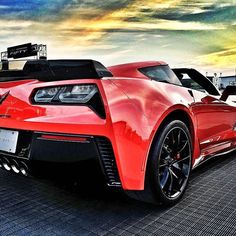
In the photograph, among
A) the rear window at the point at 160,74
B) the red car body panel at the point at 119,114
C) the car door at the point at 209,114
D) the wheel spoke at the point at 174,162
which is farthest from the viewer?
the car door at the point at 209,114

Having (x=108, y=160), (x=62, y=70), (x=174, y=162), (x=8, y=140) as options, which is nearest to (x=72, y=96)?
(x=62, y=70)

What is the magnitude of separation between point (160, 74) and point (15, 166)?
1383 millimetres

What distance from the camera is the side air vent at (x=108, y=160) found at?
2084mm

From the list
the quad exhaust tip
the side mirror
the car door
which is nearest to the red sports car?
the quad exhaust tip

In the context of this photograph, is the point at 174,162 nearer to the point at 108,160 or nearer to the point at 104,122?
the point at 108,160

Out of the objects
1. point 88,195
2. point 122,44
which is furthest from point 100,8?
point 88,195

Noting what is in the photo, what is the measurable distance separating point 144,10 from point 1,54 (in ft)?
144

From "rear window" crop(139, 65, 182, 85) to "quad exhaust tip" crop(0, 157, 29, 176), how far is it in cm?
117

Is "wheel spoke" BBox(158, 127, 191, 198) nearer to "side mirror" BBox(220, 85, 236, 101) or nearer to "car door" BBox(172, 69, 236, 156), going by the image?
"car door" BBox(172, 69, 236, 156)

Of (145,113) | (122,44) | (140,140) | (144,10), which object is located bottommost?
(140,140)

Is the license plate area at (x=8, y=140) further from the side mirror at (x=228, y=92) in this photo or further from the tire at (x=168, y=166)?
the side mirror at (x=228, y=92)

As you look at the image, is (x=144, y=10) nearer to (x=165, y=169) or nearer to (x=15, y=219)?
(x=165, y=169)

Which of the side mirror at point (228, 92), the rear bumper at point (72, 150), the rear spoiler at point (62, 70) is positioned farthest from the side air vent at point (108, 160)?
the side mirror at point (228, 92)

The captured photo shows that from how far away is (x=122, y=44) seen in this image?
5113 millimetres
